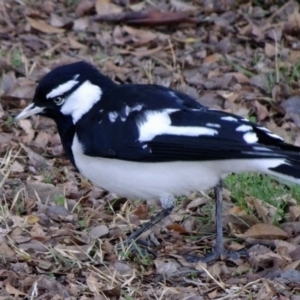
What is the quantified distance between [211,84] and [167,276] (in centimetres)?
281

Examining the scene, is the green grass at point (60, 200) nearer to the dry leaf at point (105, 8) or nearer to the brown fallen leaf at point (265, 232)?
the brown fallen leaf at point (265, 232)

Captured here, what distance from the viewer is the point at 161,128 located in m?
4.76

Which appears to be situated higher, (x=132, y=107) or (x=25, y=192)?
(x=132, y=107)

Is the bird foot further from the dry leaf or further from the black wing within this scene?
the dry leaf

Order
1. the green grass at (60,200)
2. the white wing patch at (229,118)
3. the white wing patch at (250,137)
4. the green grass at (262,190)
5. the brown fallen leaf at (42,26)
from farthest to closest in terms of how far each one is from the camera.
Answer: the brown fallen leaf at (42,26) < the green grass at (60,200) < the green grass at (262,190) < the white wing patch at (229,118) < the white wing patch at (250,137)

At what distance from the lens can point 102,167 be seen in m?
4.87

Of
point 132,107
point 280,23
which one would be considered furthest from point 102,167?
point 280,23

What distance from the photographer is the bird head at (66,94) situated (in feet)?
16.6

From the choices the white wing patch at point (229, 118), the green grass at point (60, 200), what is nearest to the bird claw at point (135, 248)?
the green grass at point (60, 200)

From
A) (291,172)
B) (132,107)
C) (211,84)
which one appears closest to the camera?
(291,172)

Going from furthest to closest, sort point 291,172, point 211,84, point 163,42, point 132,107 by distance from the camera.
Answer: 1. point 163,42
2. point 211,84
3. point 132,107
4. point 291,172

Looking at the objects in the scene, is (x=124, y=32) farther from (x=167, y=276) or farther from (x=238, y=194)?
(x=167, y=276)

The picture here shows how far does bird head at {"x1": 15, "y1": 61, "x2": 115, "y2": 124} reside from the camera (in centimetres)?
507

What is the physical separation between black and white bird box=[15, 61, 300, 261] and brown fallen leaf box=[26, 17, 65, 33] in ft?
9.06
